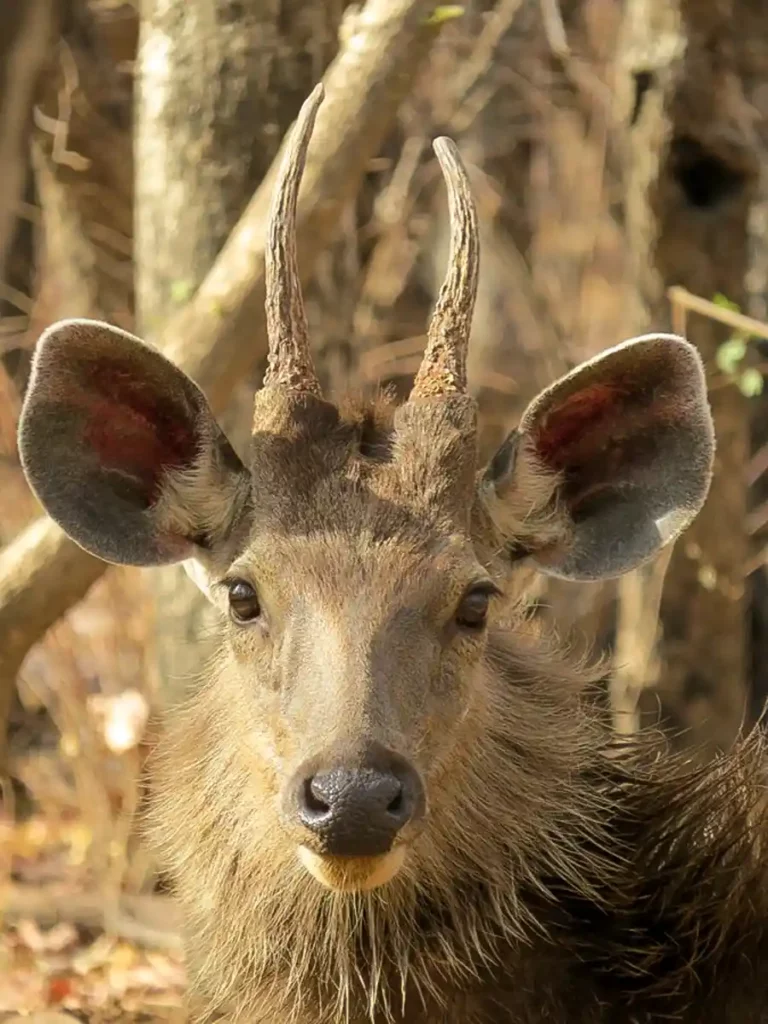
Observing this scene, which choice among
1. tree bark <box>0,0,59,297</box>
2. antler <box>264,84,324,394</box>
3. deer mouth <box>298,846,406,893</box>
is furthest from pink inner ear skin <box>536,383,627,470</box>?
tree bark <box>0,0,59,297</box>

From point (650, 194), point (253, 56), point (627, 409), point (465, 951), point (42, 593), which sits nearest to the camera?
point (465, 951)

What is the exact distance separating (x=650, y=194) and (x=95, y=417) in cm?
348

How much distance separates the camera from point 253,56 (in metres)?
6.12

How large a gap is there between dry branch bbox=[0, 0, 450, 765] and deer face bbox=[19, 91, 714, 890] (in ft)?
3.49

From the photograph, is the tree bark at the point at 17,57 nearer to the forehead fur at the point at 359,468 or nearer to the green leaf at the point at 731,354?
the forehead fur at the point at 359,468

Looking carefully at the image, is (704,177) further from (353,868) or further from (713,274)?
(353,868)

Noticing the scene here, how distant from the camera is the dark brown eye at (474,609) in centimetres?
391

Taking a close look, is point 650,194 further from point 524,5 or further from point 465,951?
point 465,951

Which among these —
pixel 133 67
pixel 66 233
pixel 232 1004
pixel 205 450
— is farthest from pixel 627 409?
pixel 66 233

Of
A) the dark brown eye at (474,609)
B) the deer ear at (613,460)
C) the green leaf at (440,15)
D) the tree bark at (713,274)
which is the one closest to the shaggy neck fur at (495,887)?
the dark brown eye at (474,609)

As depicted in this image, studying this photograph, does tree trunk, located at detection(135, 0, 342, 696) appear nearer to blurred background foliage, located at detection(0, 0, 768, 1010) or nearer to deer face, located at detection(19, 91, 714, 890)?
blurred background foliage, located at detection(0, 0, 768, 1010)

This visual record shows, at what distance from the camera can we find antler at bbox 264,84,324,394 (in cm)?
401

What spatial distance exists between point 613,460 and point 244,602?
114cm

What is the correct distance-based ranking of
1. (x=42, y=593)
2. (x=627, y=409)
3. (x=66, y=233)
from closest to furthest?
1. (x=627, y=409)
2. (x=42, y=593)
3. (x=66, y=233)
